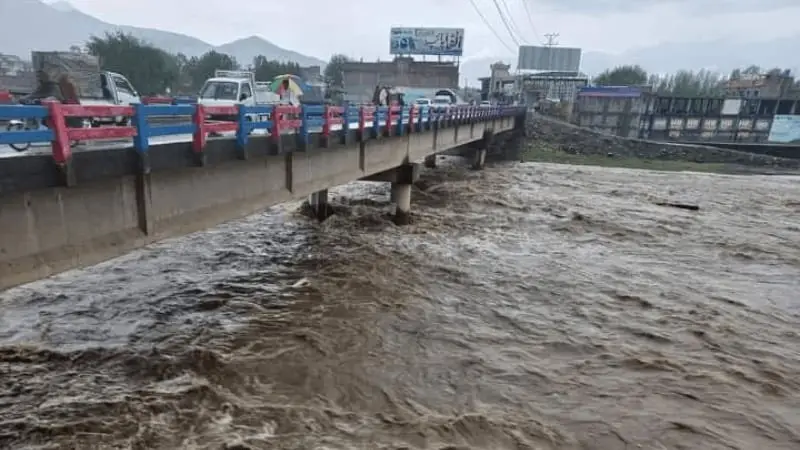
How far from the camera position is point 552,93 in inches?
3226

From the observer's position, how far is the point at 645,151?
48844mm

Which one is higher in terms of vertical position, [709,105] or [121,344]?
[709,105]

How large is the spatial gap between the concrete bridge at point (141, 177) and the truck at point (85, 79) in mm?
4339

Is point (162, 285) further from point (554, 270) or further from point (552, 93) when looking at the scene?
point (552, 93)

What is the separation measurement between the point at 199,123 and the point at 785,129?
73914 mm

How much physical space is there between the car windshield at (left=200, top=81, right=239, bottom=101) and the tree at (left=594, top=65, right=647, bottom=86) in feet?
283

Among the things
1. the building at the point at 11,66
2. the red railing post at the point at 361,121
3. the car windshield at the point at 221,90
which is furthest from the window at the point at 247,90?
the building at the point at 11,66

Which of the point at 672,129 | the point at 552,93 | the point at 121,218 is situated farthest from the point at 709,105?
the point at 121,218

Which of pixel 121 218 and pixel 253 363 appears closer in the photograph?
pixel 121 218

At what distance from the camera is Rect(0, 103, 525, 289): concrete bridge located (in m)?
5.00

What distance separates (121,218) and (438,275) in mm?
7335

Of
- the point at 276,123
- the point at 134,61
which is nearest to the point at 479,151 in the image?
the point at 276,123

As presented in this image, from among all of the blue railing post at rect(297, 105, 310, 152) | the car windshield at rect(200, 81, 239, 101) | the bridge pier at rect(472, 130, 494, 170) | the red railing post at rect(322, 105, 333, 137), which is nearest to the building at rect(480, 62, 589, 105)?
the bridge pier at rect(472, 130, 494, 170)

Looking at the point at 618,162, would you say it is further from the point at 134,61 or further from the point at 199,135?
the point at 134,61
